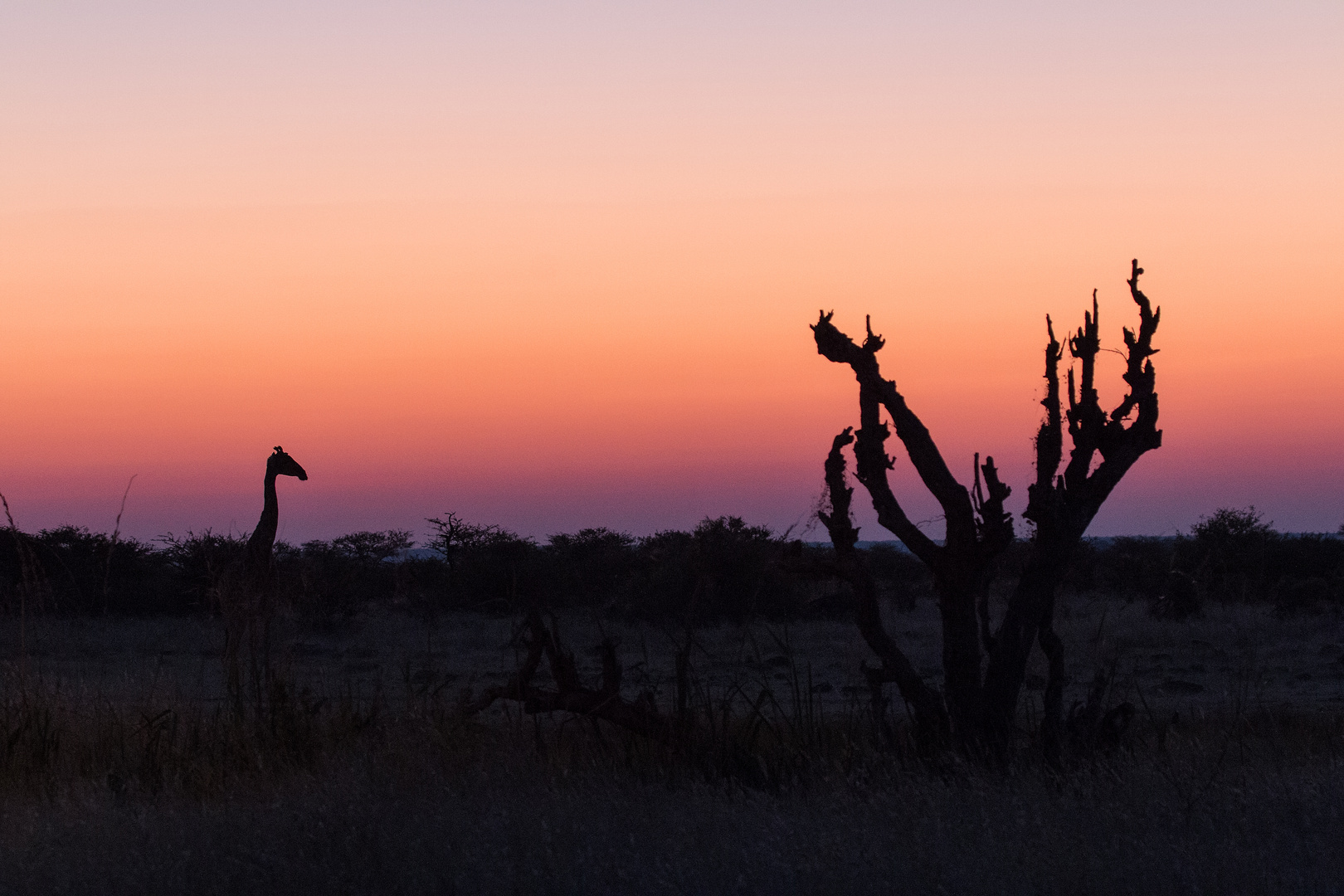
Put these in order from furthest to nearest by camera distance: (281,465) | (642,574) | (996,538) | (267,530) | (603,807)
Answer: (642,574) → (281,465) → (267,530) → (996,538) → (603,807)

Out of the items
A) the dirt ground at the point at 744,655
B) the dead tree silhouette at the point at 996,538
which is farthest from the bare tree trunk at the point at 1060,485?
the dirt ground at the point at 744,655

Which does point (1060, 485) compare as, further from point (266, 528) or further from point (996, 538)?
point (266, 528)

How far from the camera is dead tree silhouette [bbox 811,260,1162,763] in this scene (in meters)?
6.93

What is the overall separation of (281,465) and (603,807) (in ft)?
19.5

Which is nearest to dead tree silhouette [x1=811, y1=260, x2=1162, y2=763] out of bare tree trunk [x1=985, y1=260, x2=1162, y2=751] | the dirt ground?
bare tree trunk [x1=985, y1=260, x2=1162, y2=751]

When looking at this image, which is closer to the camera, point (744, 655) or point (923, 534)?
point (923, 534)

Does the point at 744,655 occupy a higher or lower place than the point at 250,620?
→ lower

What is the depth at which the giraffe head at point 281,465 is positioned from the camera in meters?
10.8

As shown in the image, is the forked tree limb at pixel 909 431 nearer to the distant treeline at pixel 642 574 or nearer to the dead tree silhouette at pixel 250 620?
the dead tree silhouette at pixel 250 620

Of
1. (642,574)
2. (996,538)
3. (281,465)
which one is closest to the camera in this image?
(996,538)

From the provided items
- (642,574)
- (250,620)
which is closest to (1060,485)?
(250,620)

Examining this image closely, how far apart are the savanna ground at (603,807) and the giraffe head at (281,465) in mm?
2106

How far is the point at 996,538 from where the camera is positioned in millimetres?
6910

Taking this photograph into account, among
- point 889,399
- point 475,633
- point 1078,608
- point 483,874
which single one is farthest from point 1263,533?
point 483,874
